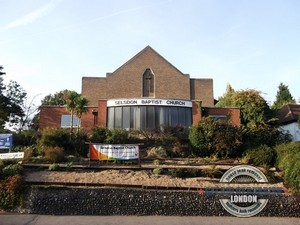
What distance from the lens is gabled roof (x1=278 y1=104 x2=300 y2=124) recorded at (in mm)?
33953

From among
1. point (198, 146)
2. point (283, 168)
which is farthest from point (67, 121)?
point (283, 168)

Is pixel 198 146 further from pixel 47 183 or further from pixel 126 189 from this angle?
pixel 47 183

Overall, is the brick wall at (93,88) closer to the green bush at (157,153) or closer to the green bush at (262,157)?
the green bush at (157,153)

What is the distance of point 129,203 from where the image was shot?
15.8m

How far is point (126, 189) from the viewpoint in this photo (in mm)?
16297

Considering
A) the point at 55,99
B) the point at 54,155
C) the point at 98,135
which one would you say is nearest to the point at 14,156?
the point at 54,155

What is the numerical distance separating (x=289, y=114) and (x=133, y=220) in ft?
84.5

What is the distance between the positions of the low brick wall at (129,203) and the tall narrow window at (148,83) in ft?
92.6

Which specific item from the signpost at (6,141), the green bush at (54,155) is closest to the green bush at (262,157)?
the green bush at (54,155)

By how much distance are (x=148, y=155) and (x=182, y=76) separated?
78.1ft

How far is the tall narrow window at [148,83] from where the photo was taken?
43.9 m

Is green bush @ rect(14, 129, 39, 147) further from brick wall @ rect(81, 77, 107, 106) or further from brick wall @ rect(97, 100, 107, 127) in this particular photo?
brick wall @ rect(81, 77, 107, 106)

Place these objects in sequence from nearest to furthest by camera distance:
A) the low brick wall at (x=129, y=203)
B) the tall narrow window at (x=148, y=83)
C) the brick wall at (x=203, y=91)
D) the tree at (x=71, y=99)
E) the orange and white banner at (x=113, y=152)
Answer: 1. the low brick wall at (x=129, y=203)
2. the orange and white banner at (x=113, y=152)
3. the tree at (x=71, y=99)
4. the tall narrow window at (x=148, y=83)
5. the brick wall at (x=203, y=91)

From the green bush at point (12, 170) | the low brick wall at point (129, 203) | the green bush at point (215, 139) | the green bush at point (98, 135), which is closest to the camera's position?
the low brick wall at point (129, 203)
